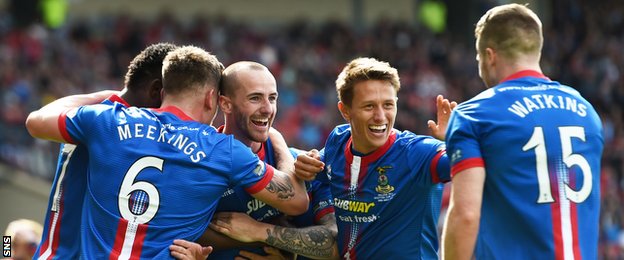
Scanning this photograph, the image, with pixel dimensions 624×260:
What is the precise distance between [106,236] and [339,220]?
4.72 ft

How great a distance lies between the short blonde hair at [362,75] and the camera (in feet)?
19.2

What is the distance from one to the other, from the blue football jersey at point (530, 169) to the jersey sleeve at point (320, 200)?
146cm

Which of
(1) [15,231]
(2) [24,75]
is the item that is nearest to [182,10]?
(2) [24,75]

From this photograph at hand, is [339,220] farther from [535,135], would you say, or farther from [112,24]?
[112,24]

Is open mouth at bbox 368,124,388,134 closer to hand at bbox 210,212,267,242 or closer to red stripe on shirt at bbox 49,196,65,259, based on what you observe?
hand at bbox 210,212,267,242

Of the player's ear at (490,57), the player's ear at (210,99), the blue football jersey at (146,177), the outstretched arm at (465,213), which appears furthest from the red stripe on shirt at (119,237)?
the player's ear at (490,57)

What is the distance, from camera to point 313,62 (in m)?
24.2

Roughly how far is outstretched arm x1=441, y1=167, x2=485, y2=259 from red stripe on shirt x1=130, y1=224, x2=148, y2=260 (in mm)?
1756

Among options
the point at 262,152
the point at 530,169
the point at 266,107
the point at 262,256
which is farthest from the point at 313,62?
the point at 530,169

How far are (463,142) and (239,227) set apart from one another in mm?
1694

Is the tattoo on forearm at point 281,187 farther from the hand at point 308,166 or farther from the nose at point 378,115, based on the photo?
the nose at point 378,115

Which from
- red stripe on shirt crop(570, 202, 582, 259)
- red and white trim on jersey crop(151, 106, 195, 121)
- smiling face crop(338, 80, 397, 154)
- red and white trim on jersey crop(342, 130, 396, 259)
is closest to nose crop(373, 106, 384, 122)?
smiling face crop(338, 80, 397, 154)

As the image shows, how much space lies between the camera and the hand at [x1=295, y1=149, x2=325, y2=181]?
583cm

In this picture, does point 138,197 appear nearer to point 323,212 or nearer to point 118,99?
point 118,99
